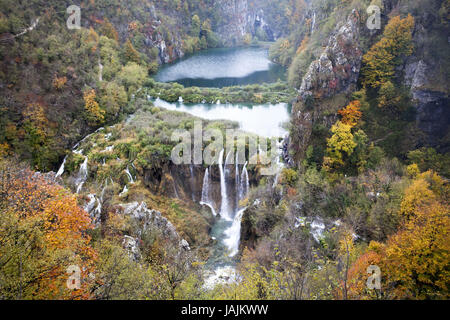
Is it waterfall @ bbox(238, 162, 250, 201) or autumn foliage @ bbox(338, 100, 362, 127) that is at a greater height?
autumn foliage @ bbox(338, 100, 362, 127)

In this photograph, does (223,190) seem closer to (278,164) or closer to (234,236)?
(234,236)

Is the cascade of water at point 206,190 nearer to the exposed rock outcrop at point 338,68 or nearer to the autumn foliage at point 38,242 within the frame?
the exposed rock outcrop at point 338,68

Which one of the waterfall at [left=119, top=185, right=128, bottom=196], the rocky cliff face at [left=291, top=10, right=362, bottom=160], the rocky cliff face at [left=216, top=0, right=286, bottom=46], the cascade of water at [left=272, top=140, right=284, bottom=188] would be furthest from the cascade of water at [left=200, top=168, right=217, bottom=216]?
the rocky cliff face at [left=216, top=0, right=286, bottom=46]

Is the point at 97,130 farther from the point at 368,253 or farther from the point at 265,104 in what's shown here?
the point at 368,253

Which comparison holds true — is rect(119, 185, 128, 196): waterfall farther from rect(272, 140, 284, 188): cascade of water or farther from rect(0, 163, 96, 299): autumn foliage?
rect(272, 140, 284, 188): cascade of water

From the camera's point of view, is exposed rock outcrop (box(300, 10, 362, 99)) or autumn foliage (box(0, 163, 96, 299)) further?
exposed rock outcrop (box(300, 10, 362, 99))

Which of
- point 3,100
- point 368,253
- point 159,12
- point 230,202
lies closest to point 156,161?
point 230,202

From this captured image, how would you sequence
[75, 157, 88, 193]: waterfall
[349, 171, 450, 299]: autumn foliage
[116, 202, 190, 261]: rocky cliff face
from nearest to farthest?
[349, 171, 450, 299]: autumn foliage < [116, 202, 190, 261]: rocky cliff face < [75, 157, 88, 193]: waterfall
